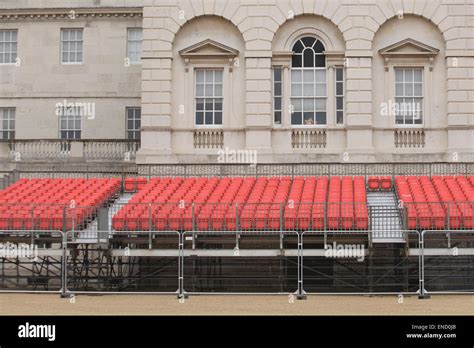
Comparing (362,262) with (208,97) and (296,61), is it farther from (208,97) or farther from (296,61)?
(208,97)

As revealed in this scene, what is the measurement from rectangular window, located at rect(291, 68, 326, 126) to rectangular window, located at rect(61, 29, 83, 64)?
37.8 feet

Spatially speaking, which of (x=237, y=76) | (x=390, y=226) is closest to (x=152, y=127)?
(x=237, y=76)

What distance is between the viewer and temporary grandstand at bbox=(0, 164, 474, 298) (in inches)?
1112

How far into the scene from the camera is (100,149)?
4022cm

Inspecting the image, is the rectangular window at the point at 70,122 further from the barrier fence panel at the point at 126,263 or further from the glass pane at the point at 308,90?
the barrier fence panel at the point at 126,263

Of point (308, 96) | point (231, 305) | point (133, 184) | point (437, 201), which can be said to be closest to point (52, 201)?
point (133, 184)

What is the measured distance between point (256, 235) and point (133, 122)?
15.6 metres

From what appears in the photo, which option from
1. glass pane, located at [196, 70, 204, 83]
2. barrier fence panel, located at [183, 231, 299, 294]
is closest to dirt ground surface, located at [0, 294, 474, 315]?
barrier fence panel, located at [183, 231, 299, 294]

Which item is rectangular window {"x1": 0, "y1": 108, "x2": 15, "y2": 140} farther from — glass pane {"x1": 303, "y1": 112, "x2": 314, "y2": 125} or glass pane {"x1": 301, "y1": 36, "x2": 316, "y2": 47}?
glass pane {"x1": 301, "y1": 36, "x2": 316, "y2": 47}

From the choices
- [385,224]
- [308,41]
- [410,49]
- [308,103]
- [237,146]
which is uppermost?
[308,41]

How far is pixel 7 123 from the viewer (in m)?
43.6

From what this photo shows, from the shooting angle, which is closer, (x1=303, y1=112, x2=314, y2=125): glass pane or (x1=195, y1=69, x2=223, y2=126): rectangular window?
(x1=303, y1=112, x2=314, y2=125): glass pane

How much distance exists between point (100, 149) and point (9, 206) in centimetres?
959
